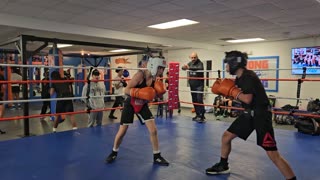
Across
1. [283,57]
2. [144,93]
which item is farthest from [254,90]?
[283,57]

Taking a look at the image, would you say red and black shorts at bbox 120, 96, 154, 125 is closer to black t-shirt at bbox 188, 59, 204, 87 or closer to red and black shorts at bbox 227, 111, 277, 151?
red and black shorts at bbox 227, 111, 277, 151

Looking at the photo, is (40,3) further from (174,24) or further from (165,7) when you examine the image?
(174,24)

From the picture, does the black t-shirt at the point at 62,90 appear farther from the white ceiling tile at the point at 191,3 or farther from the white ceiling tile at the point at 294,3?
the white ceiling tile at the point at 294,3

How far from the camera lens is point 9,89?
330 inches

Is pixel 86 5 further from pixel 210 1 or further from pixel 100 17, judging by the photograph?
pixel 210 1

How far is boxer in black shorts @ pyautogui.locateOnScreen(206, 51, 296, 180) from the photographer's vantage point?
1914mm

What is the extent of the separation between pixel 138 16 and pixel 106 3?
0.91m

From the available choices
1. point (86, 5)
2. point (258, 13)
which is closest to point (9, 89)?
point (86, 5)

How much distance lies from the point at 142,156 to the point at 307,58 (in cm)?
619

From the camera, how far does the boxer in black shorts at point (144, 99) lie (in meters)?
2.45

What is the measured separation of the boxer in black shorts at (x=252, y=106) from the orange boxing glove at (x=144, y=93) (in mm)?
622

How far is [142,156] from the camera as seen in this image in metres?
2.72

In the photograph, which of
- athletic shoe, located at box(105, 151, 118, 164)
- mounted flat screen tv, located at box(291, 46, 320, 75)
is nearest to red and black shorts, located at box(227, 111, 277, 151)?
athletic shoe, located at box(105, 151, 118, 164)

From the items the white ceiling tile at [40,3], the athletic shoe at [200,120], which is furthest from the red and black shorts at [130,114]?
the white ceiling tile at [40,3]
